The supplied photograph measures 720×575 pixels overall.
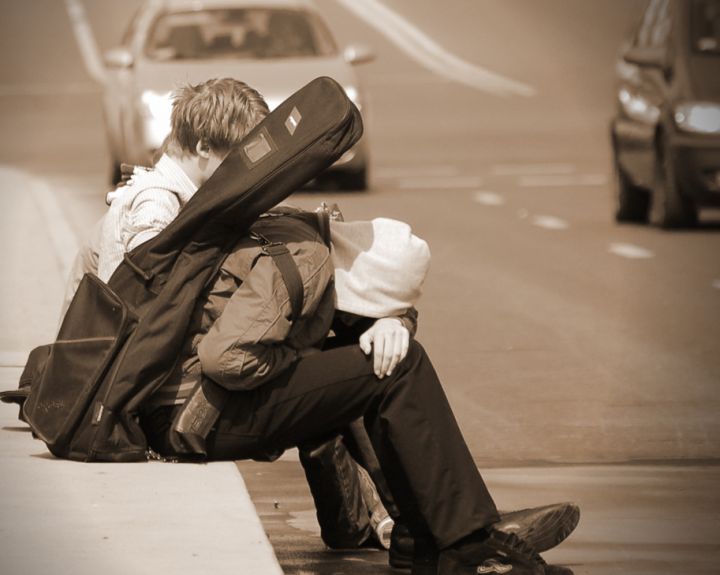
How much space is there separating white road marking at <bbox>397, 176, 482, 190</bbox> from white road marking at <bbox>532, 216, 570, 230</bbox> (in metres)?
2.56

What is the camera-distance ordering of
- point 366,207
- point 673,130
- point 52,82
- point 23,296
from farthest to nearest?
1. point 52,82
2. point 366,207
3. point 673,130
4. point 23,296

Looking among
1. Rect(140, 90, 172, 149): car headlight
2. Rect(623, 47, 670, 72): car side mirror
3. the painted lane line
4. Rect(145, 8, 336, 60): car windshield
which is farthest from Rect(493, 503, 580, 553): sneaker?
Rect(145, 8, 336, 60): car windshield

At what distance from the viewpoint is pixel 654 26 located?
51.7ft

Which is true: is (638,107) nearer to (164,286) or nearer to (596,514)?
(596,514)

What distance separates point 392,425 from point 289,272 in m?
0.46

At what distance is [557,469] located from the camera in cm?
726

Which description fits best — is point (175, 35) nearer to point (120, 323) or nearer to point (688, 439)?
point (688, 439)

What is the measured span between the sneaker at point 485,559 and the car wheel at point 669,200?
9.65 metres

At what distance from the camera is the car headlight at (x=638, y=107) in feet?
49.5

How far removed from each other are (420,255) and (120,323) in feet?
2.60

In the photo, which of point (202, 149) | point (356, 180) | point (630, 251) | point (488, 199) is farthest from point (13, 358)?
point (356, 180)

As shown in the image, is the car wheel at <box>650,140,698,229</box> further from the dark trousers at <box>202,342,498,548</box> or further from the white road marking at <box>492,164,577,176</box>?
the dark trousers at <box>202,342,498,548</box>

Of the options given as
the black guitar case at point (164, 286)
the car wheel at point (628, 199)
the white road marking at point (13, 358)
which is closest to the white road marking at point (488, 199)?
the car wheel at point (628, 199)

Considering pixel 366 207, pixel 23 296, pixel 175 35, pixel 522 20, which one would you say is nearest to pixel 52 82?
pixel 522 20
